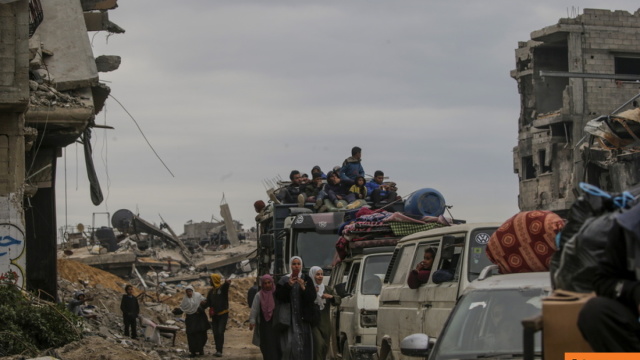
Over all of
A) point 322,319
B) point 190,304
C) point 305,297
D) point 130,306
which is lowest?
point 130,306

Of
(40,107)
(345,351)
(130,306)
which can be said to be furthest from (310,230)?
(130,306)

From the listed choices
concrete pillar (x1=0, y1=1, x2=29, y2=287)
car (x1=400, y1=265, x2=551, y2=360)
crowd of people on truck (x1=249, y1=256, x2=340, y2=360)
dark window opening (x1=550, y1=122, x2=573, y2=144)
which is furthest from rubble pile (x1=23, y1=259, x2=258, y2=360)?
dark window opening (x1=550, y1=122, x2=573, y2=144)

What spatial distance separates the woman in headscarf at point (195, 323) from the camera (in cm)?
2397

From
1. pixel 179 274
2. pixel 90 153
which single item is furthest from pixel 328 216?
pixel 179 274

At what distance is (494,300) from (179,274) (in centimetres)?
4958

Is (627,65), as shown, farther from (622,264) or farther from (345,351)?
(622,264)

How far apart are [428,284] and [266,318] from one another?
446 cm

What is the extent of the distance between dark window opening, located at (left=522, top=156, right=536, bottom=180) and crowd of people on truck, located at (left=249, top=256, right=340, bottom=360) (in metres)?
46.5

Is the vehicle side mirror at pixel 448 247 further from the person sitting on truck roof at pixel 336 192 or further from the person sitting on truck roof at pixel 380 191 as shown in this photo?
the person sitting on truck roof at pixel 380 191

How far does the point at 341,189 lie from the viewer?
2225 cm

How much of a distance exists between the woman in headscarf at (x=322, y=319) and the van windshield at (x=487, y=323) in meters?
7.73

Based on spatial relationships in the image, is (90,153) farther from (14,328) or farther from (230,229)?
(230,229)

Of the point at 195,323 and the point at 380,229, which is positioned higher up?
the point at 380,229

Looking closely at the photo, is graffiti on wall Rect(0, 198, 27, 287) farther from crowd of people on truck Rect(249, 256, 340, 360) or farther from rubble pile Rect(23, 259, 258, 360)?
crowd of people on truck Rect(249, 256, 340, 360)
